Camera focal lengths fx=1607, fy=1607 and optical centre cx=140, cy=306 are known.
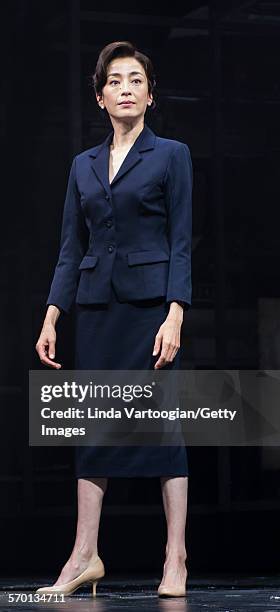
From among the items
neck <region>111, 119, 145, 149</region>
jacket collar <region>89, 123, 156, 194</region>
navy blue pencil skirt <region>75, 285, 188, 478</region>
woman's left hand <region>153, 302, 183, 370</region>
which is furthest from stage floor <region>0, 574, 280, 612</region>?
neck <region>111, 119, 145, 149</region>

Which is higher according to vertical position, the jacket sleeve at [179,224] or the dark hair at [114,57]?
the dark hair at [114,57]

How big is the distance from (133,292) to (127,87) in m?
0.85

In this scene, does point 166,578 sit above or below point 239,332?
below

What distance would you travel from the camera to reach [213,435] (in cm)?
767

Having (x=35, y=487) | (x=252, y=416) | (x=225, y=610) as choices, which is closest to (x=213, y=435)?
(x=252, y=416)

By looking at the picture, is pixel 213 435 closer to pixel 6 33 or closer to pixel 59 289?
pixel 59 289

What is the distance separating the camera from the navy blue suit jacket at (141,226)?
6.33m

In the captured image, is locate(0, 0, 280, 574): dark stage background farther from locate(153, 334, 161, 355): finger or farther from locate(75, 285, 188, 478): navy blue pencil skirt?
locate(153, 334, 161, 355): finger

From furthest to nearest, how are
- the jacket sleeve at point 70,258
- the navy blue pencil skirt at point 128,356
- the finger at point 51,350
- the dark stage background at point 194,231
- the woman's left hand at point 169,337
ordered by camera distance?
1. the dark stage background at point 194,231
2. the jacket sleeve at point 70,258
3. the finger at point 51,350
4. the navy blue pencil skirt at point 128,356
5. the woman's left hand at point 169,337

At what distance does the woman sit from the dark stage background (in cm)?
116

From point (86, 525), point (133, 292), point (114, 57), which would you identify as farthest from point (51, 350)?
point (114, 57)

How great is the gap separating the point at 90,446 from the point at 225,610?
3.17ft

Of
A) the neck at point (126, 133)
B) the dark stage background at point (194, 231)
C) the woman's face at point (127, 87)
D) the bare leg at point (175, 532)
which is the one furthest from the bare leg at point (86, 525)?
the woman's face at point (127, 87)

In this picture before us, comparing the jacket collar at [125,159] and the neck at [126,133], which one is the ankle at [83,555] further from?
the neck at [126,133]
